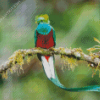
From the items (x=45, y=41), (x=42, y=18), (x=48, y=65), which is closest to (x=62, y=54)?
(x=48, y=65)

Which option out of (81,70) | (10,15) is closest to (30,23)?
(10,15)

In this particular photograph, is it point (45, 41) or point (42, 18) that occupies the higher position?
point (42, 18)

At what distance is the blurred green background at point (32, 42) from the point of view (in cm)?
444

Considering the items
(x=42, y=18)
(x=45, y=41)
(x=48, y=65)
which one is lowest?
(x=48, y=65)

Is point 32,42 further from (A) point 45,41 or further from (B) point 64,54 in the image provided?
(B) point 64,54

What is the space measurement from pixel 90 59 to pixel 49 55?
488 millimetres

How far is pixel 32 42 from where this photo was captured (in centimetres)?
430

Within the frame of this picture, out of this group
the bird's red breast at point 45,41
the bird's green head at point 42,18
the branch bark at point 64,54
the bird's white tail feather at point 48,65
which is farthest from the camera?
the bird's green head at point 42,18

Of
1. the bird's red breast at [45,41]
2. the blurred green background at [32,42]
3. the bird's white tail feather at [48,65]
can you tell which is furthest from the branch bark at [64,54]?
the blurred green background at [32,42]

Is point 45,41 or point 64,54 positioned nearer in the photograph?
point 64,54

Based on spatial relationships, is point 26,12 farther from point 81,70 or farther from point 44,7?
point 81,70

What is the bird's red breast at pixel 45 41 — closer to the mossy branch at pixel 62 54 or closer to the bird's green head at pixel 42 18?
the bird's green head at pixel 42 18

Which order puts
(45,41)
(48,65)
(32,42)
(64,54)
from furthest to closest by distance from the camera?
(32,42)
(45,41)
(48,65)
(64,54)

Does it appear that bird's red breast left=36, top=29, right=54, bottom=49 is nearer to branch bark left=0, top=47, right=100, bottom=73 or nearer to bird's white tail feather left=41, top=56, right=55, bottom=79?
bird's white tail feather left=41, top=56, right=55, bottom=79
